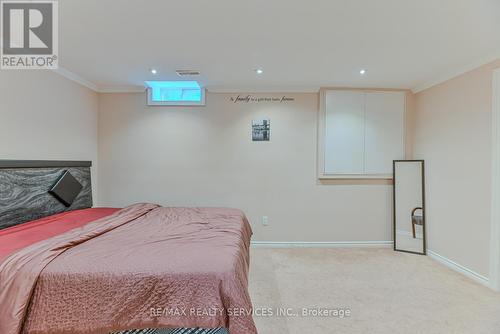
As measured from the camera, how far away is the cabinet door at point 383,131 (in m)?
3.88

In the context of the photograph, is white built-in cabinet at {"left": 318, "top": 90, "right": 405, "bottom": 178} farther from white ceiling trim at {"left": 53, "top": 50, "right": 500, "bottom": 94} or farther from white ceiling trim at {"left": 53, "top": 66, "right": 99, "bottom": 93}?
white ceiling trim at {"left": 53, "top": 66, "right": 99, "bottom": 93}

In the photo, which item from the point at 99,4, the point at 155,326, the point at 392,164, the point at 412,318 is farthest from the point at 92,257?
the point at 392,164

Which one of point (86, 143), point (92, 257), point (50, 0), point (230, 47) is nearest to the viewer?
point (92, 257)

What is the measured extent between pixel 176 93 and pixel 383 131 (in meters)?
3.17

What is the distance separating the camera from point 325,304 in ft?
7.58

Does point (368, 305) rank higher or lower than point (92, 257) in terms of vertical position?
lower

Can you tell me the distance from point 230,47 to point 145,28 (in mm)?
778

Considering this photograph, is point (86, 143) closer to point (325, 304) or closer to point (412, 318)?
point (325, 304)

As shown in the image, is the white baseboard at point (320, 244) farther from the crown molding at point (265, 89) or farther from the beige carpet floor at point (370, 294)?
the crown molding at point (265, 89)

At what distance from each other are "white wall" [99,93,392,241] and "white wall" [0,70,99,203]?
32 centimetres

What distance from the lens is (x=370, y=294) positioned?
2.47 m

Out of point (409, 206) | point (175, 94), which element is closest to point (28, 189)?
point (175, 94)

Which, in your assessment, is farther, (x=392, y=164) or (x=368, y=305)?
(x=392, y=164)

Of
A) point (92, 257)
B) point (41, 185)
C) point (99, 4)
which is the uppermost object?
point (99, 4)
